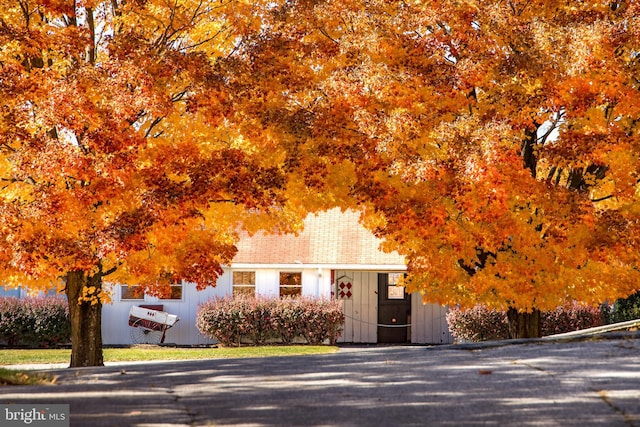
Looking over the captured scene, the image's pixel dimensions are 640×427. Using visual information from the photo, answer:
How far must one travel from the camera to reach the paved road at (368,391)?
7605 mm

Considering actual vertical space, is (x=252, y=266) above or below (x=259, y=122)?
below

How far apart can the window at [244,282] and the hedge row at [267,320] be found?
86.4 inches

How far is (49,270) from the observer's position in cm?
1448

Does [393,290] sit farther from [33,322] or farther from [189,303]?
[33,322]

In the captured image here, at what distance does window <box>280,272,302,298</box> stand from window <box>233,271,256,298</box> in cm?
98

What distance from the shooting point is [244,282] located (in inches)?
1229

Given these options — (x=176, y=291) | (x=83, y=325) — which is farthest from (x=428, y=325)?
(x=83, y=325)

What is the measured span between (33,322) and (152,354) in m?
6.12

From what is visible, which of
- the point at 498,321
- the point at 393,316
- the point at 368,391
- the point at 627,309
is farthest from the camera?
the point at 393,316

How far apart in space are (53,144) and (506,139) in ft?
24.5

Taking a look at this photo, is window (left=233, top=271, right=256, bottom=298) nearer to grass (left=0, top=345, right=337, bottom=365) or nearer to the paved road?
grass (left=0, top=345, right=337, bottom=365)

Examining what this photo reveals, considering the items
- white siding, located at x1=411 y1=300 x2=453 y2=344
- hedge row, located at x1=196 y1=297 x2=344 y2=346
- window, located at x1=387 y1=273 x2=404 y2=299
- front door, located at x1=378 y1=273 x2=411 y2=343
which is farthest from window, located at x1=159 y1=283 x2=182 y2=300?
white siding, located at x1=411 y1=300 x2=453 y2=344

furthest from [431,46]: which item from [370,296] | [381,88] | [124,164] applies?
[370,296]

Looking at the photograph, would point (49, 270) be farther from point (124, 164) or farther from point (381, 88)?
point (381, 88)
